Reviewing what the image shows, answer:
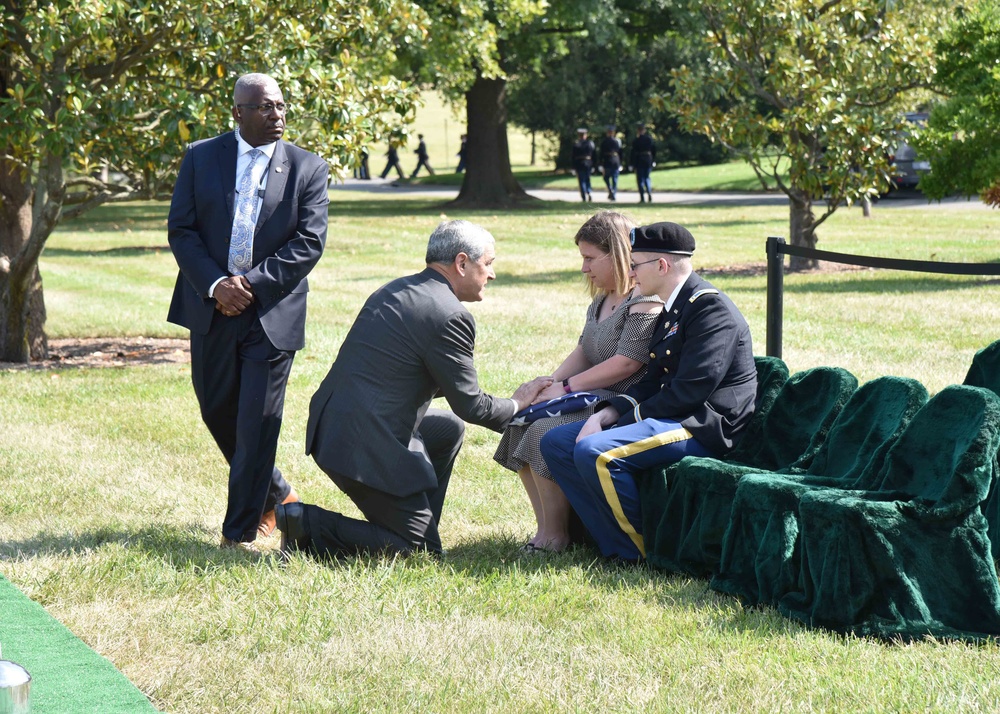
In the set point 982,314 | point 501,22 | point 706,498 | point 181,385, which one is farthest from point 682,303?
point 501,22

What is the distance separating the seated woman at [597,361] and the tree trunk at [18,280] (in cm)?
597

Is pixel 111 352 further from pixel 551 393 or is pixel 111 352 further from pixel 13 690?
pixel 13 690

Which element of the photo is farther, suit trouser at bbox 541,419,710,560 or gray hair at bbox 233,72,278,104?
gray hair at bbox 233,72,278,104

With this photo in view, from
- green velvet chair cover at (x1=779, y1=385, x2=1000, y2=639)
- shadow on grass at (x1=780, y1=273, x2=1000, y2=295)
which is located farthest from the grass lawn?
shadow on grass at (x1=780, y1=273, x2=1000, y2=295)

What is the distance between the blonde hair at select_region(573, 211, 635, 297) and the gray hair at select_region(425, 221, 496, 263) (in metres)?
0.68

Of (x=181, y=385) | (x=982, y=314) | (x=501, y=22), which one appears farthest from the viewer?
(x=501, y=22)

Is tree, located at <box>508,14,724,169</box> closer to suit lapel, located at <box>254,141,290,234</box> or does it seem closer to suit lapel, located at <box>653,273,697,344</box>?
suit lapel, located at <box>254,141,290,234</box>

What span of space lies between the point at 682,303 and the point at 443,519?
5.48 feet

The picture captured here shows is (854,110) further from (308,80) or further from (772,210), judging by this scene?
(772,210)

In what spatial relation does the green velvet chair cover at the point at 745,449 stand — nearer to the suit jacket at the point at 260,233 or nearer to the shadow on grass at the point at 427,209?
the suit jacket at the point at 260,233

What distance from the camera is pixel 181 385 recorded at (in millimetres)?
9234

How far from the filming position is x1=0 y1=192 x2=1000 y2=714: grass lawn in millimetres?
3768

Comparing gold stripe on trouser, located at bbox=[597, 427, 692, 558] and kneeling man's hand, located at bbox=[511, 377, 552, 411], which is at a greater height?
kneeling man's hand, located at bbox=[511, 377, 552, 411]

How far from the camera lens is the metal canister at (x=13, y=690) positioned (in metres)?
2.80
